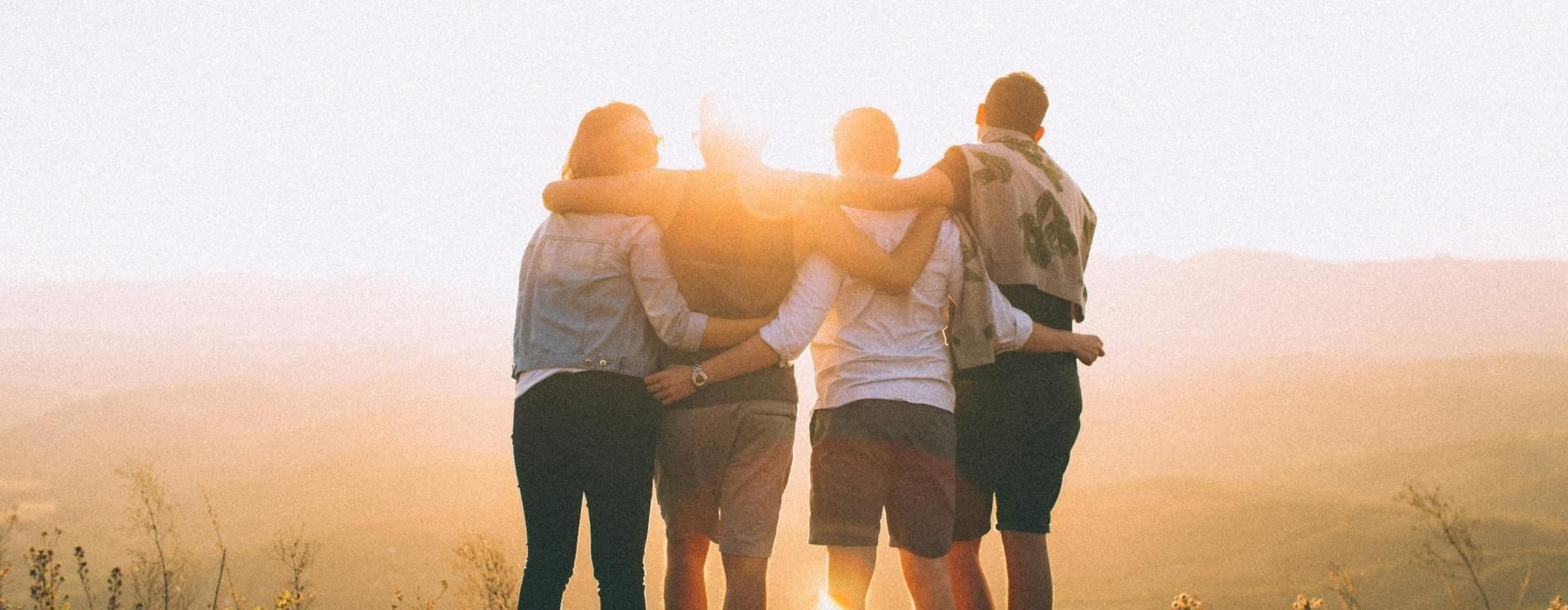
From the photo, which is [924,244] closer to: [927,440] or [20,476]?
[927,440]

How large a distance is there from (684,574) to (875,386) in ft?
3.12

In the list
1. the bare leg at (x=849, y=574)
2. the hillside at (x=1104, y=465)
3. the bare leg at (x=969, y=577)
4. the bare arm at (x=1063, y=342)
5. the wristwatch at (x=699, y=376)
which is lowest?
the hillside at (x=1104, y=465)

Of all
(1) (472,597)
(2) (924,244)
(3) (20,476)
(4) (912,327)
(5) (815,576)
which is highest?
(2) (924,244)

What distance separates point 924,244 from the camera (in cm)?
379

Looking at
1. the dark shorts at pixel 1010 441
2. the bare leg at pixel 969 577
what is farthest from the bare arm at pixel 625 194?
the bare leg at pixel 969 577

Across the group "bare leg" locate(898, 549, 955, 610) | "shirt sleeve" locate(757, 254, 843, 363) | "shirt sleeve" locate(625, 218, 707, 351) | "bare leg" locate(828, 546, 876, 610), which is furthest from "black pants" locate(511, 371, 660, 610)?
"bare leg" locate(898, 549, 955, 610)

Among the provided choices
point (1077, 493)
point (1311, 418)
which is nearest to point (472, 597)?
point (1077, 493)

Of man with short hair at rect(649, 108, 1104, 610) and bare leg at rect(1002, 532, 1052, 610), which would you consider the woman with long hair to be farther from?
bare leg at rect(1002, 532, 1052, 610)

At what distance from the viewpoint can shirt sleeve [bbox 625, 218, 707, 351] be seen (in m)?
3.73

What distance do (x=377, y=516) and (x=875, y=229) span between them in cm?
9964

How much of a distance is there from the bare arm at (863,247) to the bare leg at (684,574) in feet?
3.64

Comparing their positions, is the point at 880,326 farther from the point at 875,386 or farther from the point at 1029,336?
the point at 1029,336

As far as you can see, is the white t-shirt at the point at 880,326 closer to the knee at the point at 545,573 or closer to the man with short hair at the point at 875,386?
the man with short hair at the point at 875,386

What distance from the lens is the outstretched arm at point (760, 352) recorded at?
147 inches
